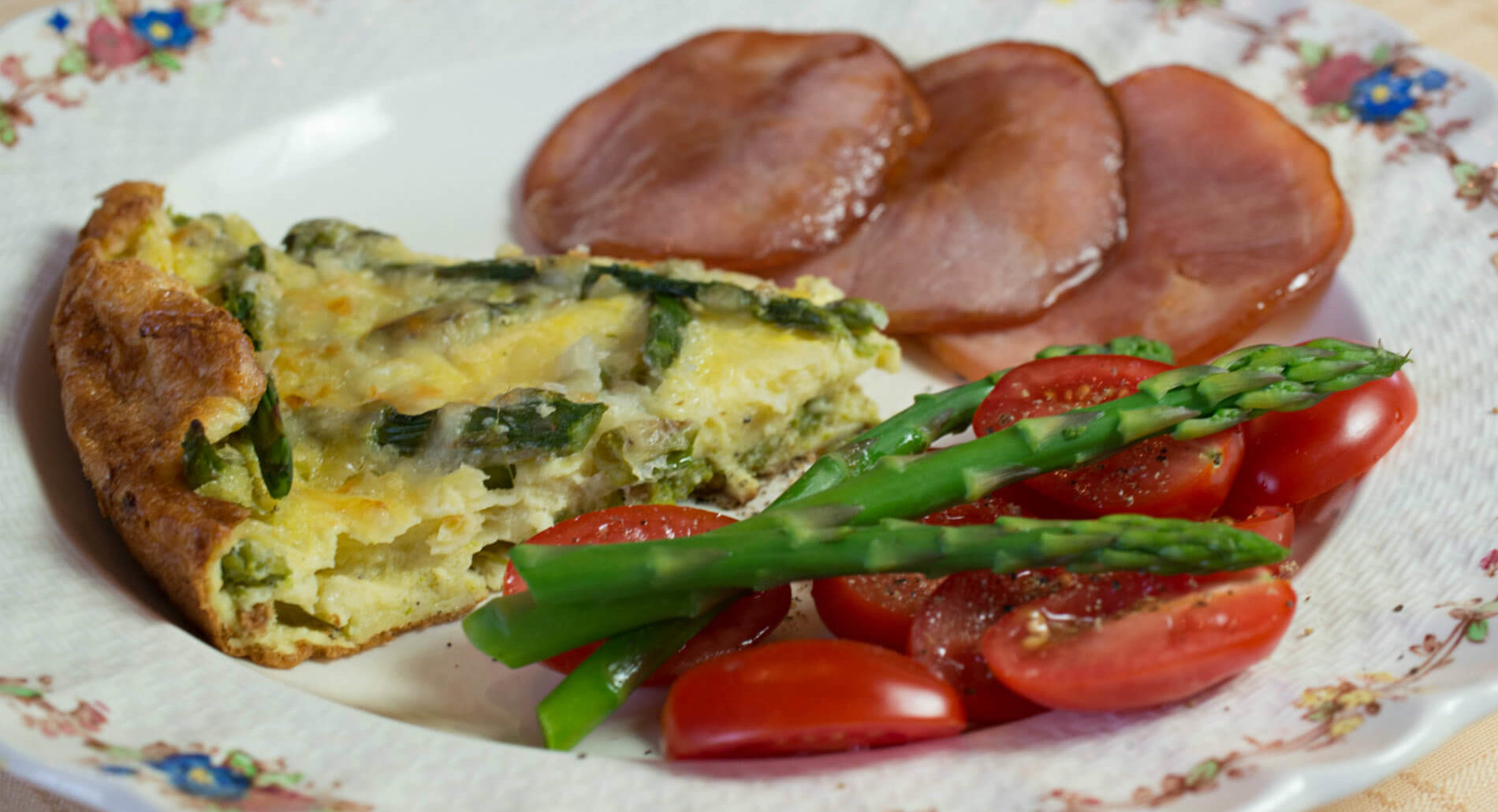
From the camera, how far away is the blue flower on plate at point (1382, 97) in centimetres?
548

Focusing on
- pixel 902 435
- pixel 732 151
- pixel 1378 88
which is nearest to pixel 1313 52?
pixel 1378 88

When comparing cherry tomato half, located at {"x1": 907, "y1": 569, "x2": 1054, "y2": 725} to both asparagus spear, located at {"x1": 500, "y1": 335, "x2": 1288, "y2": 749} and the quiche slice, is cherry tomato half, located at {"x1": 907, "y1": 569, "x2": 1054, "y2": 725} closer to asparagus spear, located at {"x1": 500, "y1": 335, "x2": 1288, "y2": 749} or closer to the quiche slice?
asparagus spear, located at {"x1": 500, "y1": 335, "x2": 1288, "y2": 749}

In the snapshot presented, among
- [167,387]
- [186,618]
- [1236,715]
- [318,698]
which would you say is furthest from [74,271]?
[1236,715]

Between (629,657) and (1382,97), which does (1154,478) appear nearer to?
(629,657)

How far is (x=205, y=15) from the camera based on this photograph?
5.91 m

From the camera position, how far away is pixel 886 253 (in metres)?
5.30

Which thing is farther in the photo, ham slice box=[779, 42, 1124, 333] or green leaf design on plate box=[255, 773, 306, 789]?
ham slice box=[779, 42, 1124, 333]

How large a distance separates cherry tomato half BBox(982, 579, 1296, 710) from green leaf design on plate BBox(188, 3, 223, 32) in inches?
196

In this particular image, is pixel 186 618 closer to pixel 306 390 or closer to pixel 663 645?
pixel 306 390

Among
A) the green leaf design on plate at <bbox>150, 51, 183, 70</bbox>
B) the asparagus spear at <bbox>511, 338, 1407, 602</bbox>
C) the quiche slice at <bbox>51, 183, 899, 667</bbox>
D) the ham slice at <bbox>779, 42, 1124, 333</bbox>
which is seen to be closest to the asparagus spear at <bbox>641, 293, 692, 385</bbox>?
the quiche slice at <bbox>51, 183, 899, 667</bbox>

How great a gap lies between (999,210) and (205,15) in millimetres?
3909

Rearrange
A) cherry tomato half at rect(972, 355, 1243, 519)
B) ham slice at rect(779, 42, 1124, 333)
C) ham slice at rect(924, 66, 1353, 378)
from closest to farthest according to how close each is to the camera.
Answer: cherry tomato half at rect(972, 355, 1243, 519)
ham slice at rect(924, 66, 1353, 378)
ham slice at rect(779, 42, 1124, 333)

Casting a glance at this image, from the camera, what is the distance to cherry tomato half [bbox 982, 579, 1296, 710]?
283cm

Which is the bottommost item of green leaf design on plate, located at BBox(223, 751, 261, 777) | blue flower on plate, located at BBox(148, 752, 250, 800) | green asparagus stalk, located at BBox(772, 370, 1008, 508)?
green asparagus stalk, located at BBox(772, 370, 1008, 508)
